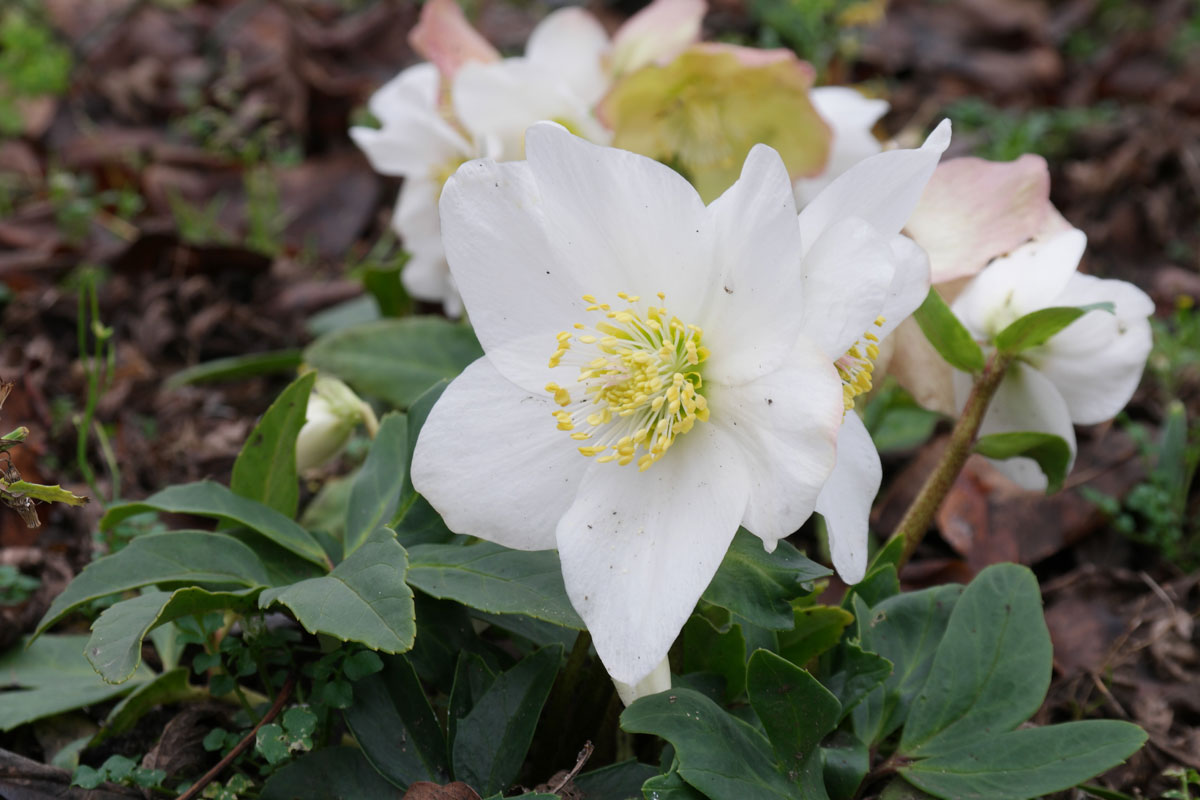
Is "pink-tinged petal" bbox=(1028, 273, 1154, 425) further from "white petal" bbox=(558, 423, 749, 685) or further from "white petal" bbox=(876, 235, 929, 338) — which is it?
"white petal" bbox=(558, 423, 749, 685)

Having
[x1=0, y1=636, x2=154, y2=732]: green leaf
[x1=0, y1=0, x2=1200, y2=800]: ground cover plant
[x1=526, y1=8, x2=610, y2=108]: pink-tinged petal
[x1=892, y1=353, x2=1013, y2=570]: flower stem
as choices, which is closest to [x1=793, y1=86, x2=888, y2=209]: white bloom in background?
[x1=0, y1=0, x2=1200, y2=800]: ground cover plant

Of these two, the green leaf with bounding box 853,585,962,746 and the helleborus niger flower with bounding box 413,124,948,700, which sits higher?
the helleborus niger flower with bounding box 413,124,948,700

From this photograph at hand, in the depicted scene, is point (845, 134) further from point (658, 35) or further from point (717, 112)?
point (658, 35)

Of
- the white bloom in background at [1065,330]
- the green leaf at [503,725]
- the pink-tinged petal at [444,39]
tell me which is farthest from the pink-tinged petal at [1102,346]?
the pink-tinged petal at [444,39]

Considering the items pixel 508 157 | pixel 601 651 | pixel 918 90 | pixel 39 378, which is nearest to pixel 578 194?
pixel 601 651

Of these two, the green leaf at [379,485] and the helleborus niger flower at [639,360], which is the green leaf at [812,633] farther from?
the green leaf at [379,485]

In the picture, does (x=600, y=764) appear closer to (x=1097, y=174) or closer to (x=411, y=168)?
(x=411, y=168)

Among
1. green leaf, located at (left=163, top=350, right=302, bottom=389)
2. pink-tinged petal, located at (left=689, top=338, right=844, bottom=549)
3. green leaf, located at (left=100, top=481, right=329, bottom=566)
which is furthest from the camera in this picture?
green leaf, located at (left=163, top=350, right=302, bottom=389)
